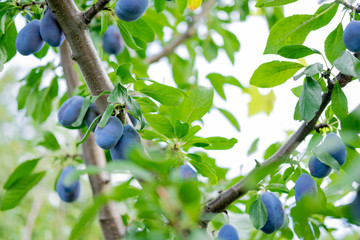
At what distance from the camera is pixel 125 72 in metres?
0.68

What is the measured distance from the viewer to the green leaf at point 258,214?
2.14 ft

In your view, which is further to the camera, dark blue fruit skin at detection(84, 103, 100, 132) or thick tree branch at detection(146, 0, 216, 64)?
thick tree branch at detection(146, 0, 216, 64)

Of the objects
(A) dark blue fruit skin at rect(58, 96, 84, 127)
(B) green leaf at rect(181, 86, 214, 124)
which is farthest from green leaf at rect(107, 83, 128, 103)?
(B) green leaf at rect(181, 86, 214, 124)

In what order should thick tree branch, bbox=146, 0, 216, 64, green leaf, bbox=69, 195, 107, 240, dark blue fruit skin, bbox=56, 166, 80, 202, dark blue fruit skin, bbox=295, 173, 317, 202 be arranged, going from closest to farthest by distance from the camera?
green leaf, bbox=69, 195, 107, 240 → dark blue fruit skin, bbox=295, 173, 317, 202 → dark blue fruit skin, bbox=56, 166, 80, 202 → thick tree branch, bbox=146, 0, 216, 64

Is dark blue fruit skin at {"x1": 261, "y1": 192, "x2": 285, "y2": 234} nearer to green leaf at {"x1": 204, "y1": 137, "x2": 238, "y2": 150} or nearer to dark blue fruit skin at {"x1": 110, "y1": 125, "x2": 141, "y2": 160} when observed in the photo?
green leaf at {"x1": 204, "y1": 137, "x2": 238, "y2": 150}

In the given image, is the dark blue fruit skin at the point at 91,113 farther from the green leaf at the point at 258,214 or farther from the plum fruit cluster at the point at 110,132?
the green leaf at the point at 258,214

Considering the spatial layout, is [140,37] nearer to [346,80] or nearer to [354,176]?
[346,80]

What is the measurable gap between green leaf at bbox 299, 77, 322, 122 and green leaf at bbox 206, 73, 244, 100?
0.66m

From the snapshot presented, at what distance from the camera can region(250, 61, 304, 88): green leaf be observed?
2.22ft

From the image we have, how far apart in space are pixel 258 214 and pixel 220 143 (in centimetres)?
17

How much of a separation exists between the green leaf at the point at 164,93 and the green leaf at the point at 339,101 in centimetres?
26

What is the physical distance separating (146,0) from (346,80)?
1.23 ft

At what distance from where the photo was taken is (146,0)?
2.29 feet

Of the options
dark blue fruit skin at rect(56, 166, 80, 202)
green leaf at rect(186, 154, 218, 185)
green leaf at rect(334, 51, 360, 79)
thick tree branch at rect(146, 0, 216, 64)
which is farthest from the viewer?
thick tree branch at rect(146, 0, 216, 64)
